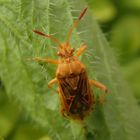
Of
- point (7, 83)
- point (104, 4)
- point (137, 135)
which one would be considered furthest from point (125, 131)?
point (104, 4)

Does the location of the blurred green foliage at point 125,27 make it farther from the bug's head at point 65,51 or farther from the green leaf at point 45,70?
the green leaf at point 45,70

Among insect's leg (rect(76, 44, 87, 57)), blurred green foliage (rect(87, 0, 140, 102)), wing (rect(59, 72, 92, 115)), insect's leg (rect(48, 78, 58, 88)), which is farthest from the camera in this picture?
blurred green foliage (rect(87, 0, 140, 102))

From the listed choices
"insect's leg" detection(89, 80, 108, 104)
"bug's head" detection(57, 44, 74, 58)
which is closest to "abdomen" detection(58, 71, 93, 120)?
"insect's leg" detection(89, 80, 108, 104)

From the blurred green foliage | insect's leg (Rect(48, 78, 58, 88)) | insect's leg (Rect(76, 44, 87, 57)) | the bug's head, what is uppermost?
insect's leg (Rect(76, 44, 87, 57))

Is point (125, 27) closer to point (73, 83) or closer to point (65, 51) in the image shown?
point (65, 51)

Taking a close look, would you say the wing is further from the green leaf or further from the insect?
the green leaf

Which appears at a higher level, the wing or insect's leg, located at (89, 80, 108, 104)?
insect's leg, located at (89, 80, 108, 104)

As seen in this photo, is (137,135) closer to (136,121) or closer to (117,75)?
(136,121)

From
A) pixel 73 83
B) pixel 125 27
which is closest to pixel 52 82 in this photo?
pixel 73 83
